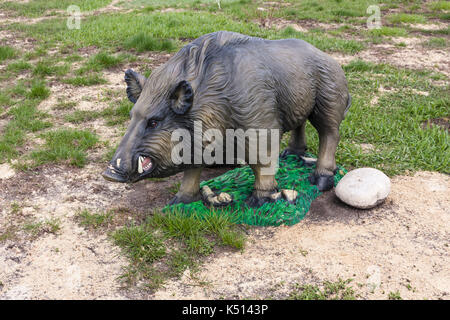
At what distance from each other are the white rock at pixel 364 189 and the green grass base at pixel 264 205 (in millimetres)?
282

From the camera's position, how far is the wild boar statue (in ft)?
10.3

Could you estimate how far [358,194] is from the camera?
12.1 ft

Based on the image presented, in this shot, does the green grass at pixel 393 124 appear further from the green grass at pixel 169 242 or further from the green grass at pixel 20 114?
the green grass at pixel 20 114

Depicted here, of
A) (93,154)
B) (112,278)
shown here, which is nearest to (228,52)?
(112,278)

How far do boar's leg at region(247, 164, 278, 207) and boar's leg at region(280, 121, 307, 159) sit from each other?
2.70ft

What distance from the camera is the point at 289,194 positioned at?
376 cm

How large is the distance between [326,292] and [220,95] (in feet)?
5.00

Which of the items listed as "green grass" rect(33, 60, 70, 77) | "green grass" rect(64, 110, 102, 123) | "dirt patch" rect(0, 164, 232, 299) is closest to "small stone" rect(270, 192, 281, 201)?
"dirt patch" rect(0, 164, 232, 299)

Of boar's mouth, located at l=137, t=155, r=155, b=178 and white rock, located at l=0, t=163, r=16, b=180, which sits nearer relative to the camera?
boar's mouth, located at l=137, t=155, r=155, b=178

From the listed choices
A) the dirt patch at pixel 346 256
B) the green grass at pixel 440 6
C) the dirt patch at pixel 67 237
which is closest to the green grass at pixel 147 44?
the dirt patch at pixel 67 237

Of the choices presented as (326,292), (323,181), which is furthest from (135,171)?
(323,181)

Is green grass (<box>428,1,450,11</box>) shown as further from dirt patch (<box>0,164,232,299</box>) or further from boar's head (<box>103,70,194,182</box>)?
boar's head (<box>103,70,194,182</box>)

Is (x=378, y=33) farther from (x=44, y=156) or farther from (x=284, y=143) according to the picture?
(x=44, y=156)

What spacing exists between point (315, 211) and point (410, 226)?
0.75m
